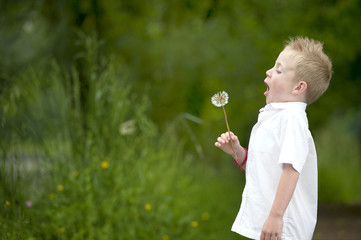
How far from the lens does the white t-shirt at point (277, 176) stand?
6.11 ft

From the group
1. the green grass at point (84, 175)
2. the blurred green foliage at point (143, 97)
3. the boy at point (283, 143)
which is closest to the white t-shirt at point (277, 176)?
the boy at point (283, 143)

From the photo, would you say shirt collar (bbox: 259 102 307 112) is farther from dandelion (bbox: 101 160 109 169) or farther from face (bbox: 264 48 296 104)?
dandelion (bbox: 101 160 109 169)

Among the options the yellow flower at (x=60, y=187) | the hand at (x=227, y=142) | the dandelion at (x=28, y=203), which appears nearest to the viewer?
the hand at (x=227, y=142)

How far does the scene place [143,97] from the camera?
13.0 ft

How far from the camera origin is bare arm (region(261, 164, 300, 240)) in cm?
177

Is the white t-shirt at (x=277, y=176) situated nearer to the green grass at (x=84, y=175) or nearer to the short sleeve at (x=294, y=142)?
the short sleeve at (x=294, y=142)

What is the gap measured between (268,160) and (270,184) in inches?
3.6

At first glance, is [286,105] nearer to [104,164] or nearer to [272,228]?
[272,228]

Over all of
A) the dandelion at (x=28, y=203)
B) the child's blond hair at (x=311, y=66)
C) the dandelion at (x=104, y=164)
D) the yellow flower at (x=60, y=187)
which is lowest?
the dandelion at (x=28, y=203)

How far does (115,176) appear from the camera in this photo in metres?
3.60

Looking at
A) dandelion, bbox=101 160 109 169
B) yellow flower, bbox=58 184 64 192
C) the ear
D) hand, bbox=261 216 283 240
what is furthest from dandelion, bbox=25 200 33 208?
the ear

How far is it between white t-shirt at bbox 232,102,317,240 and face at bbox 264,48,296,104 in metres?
0.03

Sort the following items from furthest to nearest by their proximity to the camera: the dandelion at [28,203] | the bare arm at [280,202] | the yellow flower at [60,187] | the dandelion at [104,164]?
the dandelion at [104,164]
the yellow flower at [60,187]
the dandelion at [28,203]
the bare arm at [280,202]

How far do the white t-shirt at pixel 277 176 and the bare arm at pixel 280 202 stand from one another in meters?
0.06
